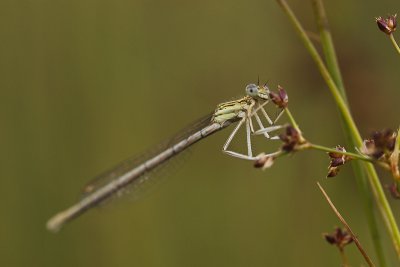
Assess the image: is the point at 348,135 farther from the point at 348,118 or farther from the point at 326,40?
the point at 326,40

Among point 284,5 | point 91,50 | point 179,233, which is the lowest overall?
point 179,233

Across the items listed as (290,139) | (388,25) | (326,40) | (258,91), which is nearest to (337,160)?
(290,139)

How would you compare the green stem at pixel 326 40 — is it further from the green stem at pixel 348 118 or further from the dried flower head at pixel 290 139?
the dried flower head at pixel 290 139

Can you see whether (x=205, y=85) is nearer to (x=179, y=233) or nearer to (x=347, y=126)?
(x=179, y=233)

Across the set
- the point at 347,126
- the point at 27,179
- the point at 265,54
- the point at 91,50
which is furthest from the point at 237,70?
the point at 347,126

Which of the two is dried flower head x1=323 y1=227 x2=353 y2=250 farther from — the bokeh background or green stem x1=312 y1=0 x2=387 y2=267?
the bokeh background

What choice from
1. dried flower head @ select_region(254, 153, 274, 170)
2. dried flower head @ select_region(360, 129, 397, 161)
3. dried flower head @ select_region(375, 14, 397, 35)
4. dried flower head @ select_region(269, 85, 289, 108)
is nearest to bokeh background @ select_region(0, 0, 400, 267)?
dried flower head @ select_region(375, 14, 397, 35)

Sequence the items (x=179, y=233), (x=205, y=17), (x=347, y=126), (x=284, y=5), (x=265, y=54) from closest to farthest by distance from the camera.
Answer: (x=284, y=5)
(x=347, y=126)
(x=179, y=233)
(x=265, y=54)
(x=205, y=17)
